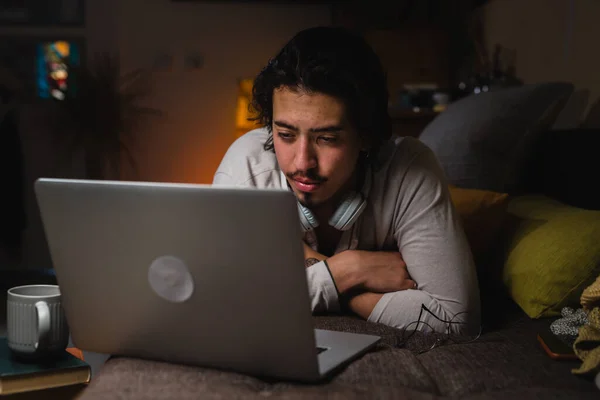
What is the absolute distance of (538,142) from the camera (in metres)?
2.08

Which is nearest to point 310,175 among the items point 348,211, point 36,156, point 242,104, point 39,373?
point 348,211

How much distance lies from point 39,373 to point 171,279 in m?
0.27

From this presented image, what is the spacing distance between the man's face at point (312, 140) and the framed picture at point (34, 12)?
3400 mm

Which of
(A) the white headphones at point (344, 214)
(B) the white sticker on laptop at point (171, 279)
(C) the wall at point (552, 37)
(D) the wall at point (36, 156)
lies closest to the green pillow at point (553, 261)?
(A) the white headphones at point (344, 214)

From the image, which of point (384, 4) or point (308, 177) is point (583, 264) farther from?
point (384, 4)

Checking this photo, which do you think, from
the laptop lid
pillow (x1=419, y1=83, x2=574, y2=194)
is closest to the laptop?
the laptop lid

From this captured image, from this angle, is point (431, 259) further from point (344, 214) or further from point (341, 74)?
point (341, 74)

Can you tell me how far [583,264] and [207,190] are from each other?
889 millimetres

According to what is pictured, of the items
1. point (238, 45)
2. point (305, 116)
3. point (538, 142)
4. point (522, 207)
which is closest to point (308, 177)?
point (305, 116)

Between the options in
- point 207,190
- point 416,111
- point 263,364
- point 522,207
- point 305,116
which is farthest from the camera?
point 416,111

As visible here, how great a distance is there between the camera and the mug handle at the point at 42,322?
3.28 feet

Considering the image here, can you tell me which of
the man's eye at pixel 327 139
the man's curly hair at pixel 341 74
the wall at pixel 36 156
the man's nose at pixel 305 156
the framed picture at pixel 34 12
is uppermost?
the framed picture at pixel 34 12

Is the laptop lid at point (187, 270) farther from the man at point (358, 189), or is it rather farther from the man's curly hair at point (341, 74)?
the man's curly hair at point (341, 74)

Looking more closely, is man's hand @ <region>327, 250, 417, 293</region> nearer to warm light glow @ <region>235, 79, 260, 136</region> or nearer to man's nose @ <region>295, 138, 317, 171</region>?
man's nose @ <region>295, 138, 317, 171</region>
